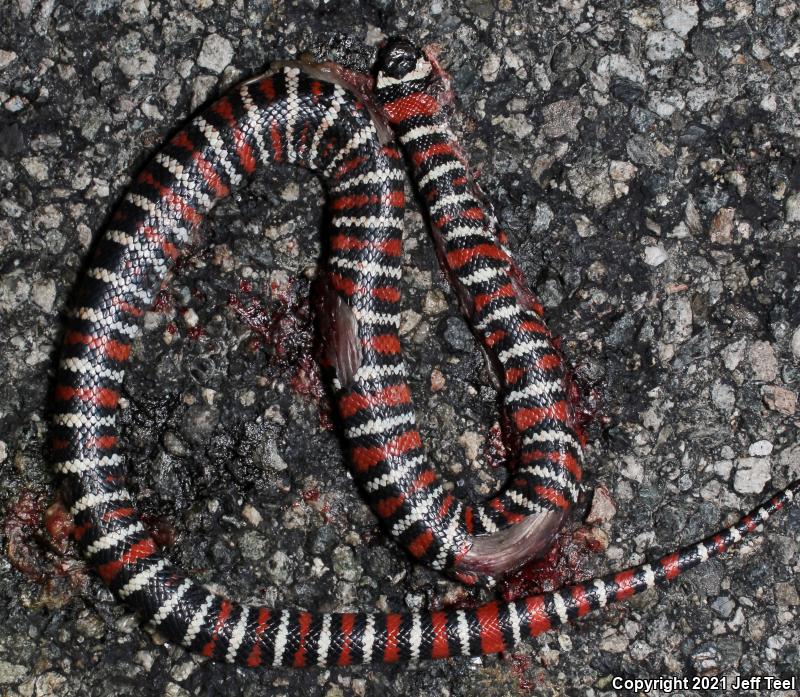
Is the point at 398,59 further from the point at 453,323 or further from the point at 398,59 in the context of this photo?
the point at 453,323

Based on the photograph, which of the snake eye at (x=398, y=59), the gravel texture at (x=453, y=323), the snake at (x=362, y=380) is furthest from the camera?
the snake eye at (x=398, y=59)

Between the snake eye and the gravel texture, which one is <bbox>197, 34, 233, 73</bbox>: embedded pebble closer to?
the gravel texture

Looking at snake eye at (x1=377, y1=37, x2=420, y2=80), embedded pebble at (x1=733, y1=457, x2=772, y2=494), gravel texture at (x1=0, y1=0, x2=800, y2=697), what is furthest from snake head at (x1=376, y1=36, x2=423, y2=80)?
embedded pebble at (x1=733, y1=457, x2=772, y2=494)

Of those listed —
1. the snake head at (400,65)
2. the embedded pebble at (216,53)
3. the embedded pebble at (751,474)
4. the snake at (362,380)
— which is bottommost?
the embedded pebble at (751,474)

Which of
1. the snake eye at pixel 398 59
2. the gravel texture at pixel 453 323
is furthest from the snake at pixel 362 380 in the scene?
the gravel texture at pixel 453 323

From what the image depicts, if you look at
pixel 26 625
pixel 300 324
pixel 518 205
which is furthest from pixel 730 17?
pixel 26 625

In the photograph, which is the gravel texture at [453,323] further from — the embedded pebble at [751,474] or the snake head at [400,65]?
→ the snake head at [400,65]
